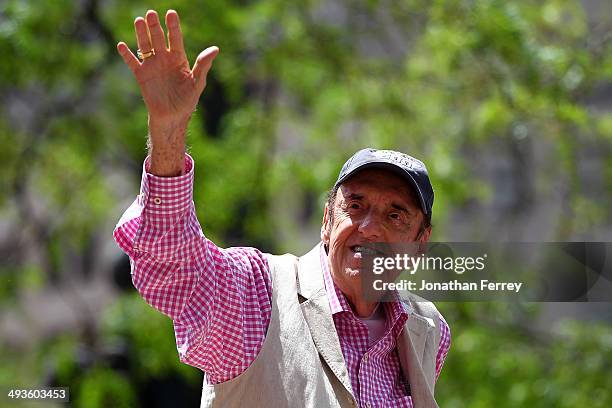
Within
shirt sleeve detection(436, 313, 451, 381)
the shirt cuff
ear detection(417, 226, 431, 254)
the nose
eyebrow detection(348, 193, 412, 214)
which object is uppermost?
eyebrow detection(348, 193, 412, 214)

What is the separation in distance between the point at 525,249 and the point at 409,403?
13.4 feet

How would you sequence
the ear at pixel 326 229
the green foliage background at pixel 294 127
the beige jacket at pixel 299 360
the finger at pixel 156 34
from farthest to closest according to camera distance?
the green foliage background at pixel 294 127 → the ear at pixel 326 229 → the beige jacket at pixel 299 360 → the finger at pixel 156 34

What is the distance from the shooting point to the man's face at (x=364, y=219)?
218 cm

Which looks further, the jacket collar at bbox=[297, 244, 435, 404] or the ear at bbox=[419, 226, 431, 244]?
the ear at bbox=[419, 226, 431, 244]

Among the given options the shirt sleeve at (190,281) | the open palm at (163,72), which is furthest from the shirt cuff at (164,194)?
the open palm at (163,72)

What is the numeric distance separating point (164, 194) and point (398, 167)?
55 centimetres

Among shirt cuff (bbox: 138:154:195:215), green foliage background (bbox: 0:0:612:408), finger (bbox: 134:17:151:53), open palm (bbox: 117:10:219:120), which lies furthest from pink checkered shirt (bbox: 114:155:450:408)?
green foliage background (bbox: 0:0:612:408)

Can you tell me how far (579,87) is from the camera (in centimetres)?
602

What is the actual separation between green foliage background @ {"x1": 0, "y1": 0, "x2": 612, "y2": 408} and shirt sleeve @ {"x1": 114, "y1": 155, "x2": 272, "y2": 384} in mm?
3914

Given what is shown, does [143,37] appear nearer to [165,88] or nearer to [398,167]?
[165,88]

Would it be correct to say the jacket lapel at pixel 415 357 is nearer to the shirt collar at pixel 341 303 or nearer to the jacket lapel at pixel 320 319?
the shirt collar at pixel 341 303

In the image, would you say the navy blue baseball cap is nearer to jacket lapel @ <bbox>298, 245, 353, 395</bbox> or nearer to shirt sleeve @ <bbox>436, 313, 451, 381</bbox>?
jacket lapel @ <bbox>298, 245, 353, 395</bbox>

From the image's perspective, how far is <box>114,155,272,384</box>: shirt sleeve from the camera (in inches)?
74.8

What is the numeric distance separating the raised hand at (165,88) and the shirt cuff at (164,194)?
2cm
